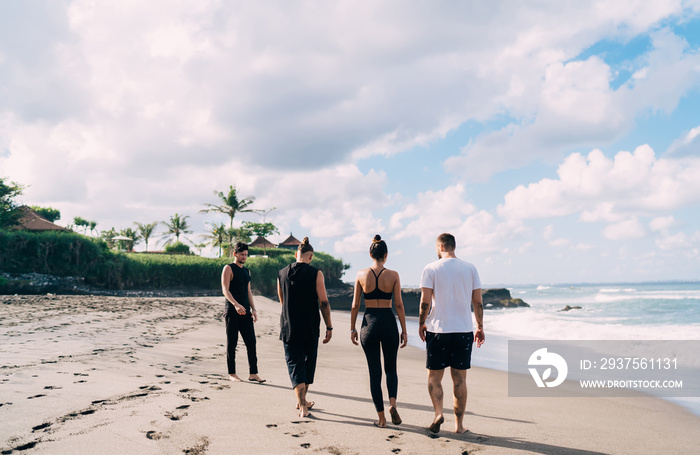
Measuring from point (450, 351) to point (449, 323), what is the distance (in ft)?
0.87

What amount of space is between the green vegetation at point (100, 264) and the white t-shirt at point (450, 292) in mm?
28646

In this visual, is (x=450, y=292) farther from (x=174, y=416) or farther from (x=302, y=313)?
(x=174, y=416)

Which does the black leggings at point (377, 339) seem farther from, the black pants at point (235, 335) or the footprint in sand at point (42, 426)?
the footprint in sand at point (42, 426)

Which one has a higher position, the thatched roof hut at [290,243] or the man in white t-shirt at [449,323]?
the thatched roof hut at [290,243]

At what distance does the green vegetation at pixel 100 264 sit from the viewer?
2569 centimetres

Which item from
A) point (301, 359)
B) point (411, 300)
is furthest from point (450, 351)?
point (411, 300)

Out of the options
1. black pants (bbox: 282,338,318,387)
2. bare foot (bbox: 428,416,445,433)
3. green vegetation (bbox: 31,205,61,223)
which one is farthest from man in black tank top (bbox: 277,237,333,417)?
green vegetation (bbox: 31,205,61,223)

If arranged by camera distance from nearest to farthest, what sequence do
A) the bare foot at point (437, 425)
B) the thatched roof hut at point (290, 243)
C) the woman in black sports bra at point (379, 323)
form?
the bare foot at point (437, 425) < the woman in black sports bra at point (379, 323) < the thatched roof hut at point (290, 243)

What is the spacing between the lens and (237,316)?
6.02 meters

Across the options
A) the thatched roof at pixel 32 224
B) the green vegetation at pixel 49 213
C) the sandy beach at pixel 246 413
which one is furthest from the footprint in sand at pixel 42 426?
the green vegetation at pixel 49 213

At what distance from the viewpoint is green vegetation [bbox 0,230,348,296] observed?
25.7m

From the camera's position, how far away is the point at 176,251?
156 ft

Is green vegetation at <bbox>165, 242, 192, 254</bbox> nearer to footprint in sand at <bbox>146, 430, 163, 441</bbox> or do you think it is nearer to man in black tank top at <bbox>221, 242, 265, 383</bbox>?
man in black tank top at <bbox>221, 242, 265, 383</bbox>

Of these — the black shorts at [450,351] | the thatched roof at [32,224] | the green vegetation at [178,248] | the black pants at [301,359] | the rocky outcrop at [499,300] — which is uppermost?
the thatched roof at [32,224]
